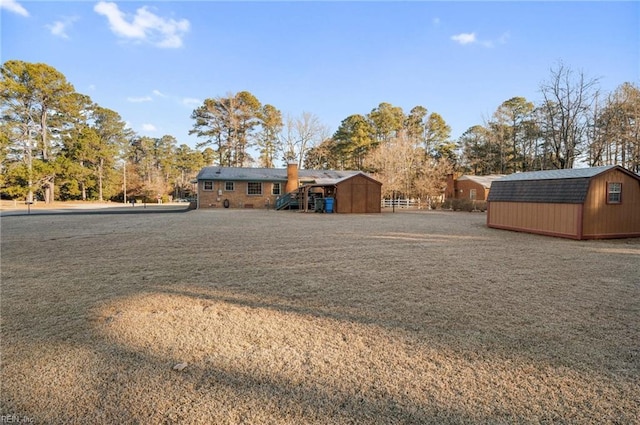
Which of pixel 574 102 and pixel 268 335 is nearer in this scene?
pixel 268 335

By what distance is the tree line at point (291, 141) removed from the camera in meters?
28.0

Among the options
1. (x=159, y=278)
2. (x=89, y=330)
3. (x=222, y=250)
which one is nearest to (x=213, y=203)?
(x=222, y=250)

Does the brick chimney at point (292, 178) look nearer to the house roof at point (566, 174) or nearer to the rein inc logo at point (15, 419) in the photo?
the house roof at point (566, 174)

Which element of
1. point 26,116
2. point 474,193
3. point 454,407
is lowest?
point 454,407

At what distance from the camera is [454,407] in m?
2.17

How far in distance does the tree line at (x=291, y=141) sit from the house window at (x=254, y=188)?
41.2 feet

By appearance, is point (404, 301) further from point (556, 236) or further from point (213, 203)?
point (213, 203)

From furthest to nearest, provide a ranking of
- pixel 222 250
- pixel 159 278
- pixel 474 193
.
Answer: pixel 474 193 → pixel 222 250 → pixel 159 278

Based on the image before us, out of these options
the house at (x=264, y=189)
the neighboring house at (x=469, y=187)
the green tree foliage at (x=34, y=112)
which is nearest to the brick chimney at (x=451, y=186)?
the neighboring house at (x=469, y=187)

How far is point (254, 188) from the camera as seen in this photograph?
2919cm

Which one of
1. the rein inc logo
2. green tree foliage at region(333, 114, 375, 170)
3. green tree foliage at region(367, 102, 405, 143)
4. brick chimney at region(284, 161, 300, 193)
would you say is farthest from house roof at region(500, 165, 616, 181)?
green tree foliage at region(367, 102, 405, 143)

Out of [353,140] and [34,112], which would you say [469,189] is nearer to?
[353,140]

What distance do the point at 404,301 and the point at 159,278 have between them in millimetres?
3857

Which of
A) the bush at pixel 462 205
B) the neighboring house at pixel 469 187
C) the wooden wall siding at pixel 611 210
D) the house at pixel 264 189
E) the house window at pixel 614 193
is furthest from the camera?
the neighboring house at pixel 469 187
